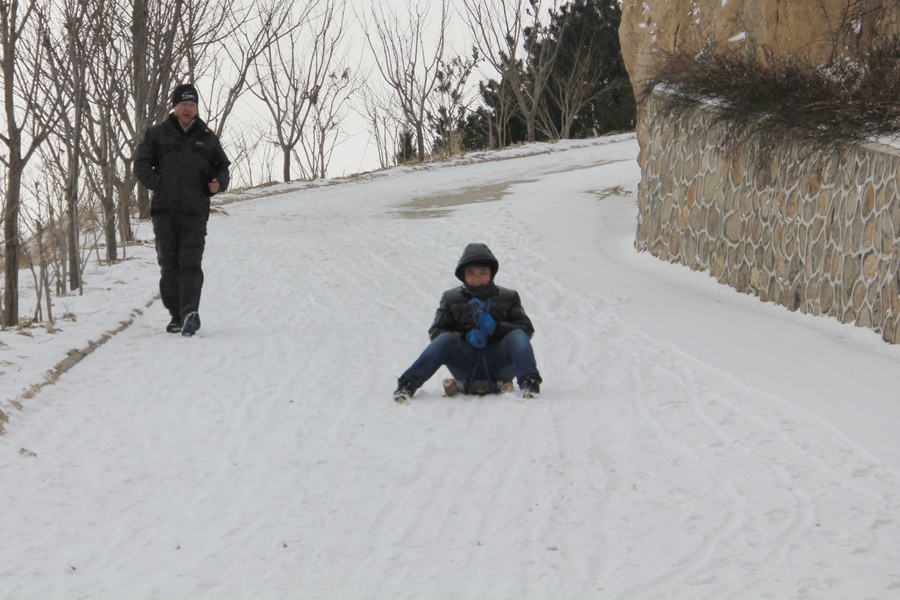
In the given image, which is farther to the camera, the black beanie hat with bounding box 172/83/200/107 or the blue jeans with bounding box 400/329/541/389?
the black beanie hat with bounding box 172/83/200/107

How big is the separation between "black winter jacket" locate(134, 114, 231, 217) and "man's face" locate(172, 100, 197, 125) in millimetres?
77

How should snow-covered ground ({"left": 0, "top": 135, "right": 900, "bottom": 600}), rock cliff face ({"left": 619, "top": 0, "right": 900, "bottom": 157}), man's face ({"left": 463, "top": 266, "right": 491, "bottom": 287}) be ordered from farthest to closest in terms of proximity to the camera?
rock cliff face ({"left": 619, "top": 0, "right": 900, "bottom": 157})
man's face ({"left": 463, "top": 266, "right": 491, "bottom": 287})
snow-covered ground ({"left": 0, "top": 135, "right": 900, "bottom": 600})

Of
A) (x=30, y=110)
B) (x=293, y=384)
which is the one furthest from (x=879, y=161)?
(x=30, y=110)

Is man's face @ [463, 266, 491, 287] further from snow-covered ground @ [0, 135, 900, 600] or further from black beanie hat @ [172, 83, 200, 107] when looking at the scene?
Answer: black beanie hat @ [172, 83, 200, 107]

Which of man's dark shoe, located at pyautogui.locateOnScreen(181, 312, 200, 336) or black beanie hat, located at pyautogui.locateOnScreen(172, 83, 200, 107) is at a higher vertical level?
black beanie hat, located at pyautogui.locateOnScreen(172, 83, 200, 107)

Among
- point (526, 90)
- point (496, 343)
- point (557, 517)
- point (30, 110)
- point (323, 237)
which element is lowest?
point (557, 517)

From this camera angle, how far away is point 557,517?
4.17 metres

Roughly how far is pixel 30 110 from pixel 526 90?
27920 millimetres

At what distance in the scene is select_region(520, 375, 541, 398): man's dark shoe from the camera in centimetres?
618

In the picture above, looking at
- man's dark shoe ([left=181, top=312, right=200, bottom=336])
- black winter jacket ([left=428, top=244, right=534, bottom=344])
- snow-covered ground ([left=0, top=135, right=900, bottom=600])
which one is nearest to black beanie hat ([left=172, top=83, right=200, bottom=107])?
man's dark shoe ([left=181, top=312, right=200, bottom=336])

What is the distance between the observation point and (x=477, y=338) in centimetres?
631

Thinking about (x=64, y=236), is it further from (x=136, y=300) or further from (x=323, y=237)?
(x=323, y=237)

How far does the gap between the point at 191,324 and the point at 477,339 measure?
2.85m

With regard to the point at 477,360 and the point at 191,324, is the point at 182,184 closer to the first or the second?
the point at 191,324
